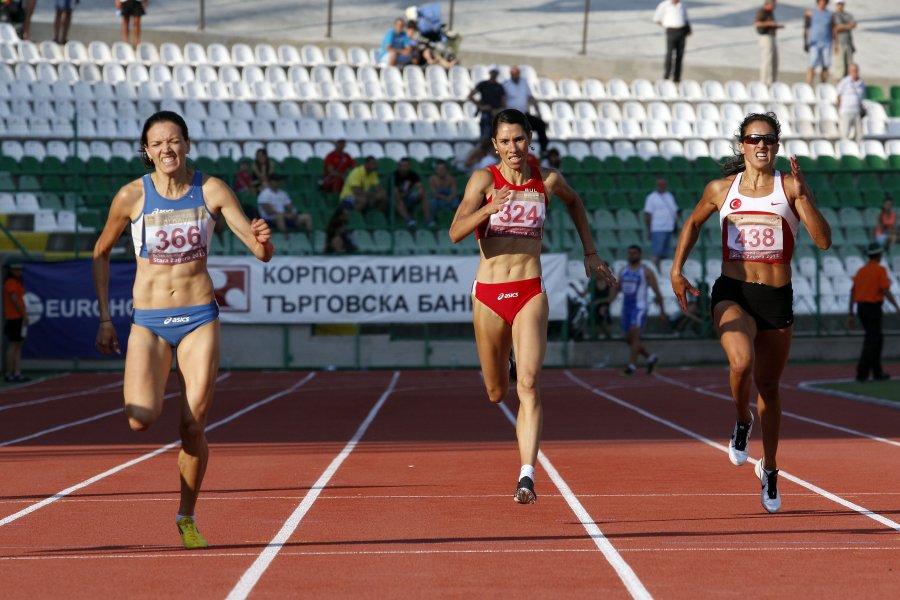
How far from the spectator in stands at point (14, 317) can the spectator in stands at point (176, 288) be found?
53.3 ft

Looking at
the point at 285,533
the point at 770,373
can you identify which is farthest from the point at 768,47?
the point at 285,533

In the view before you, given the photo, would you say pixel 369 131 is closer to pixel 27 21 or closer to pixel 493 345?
pixel 27 21

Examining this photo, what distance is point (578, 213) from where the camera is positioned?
917 cm

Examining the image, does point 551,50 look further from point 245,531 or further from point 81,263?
point 245,531

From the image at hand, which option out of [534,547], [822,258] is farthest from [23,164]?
[534,547]

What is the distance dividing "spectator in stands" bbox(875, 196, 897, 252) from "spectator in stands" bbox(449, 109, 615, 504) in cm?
1948

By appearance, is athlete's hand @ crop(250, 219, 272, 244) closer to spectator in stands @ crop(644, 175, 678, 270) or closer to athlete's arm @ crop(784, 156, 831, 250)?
athlete's arm @ crop(784, 156, 831, 250)

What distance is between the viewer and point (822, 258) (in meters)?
27.8

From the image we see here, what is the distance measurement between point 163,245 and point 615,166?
912 inches

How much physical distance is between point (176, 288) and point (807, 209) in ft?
11.2

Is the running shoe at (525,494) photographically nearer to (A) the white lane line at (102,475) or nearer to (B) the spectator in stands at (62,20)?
(A) the white lane line at (102,475)

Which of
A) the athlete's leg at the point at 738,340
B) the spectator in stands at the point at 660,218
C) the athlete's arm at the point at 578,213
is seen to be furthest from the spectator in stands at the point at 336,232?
the athlete's leg at the point at 738,340

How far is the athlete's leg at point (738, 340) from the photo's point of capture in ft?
27.9

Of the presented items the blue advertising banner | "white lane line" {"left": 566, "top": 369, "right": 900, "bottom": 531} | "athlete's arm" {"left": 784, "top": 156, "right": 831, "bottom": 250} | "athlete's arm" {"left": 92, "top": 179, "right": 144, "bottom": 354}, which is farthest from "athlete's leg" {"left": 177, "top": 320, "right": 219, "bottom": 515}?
the blue advertising banner
